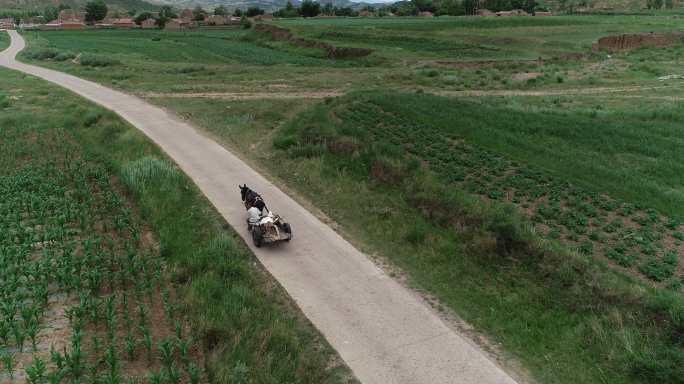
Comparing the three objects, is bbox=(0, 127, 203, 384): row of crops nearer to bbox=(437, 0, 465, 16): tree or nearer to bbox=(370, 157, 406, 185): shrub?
bbox=(370, 157, 406, 185): shrub

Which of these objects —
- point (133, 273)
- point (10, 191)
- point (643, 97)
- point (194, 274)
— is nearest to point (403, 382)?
point (194, 274)

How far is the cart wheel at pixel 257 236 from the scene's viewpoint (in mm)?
12594

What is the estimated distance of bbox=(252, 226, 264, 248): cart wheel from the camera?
12.6m

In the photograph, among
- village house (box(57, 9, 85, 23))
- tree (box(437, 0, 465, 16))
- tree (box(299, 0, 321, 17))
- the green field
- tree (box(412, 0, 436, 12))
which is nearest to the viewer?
the green field

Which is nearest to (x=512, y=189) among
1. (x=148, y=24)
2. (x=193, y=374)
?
(x=193, y=374)

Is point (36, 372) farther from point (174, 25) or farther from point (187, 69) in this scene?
point (174, 25)

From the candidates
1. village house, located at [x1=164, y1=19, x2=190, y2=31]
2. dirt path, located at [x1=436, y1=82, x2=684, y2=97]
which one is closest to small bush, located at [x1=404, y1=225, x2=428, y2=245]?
dirt path, located at [x1=436, y1=82, x2=684, y2=97]

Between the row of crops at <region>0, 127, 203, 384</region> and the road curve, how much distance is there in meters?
2.71

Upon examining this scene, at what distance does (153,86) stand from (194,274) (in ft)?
99.1

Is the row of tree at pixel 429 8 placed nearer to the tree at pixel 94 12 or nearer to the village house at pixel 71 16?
the tree at pixel 94 12

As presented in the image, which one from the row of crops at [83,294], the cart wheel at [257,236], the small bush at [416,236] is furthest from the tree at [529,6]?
the row of crops at [83,294]

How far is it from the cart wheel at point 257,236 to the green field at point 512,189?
9.11 feet

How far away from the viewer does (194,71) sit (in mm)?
46500

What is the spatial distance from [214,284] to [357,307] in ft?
10.6
